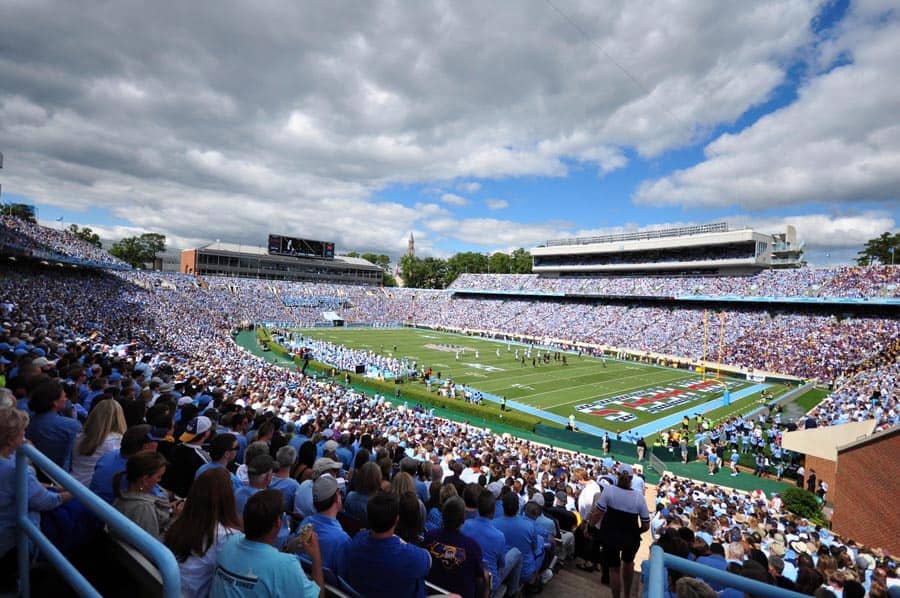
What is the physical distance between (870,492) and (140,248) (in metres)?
108

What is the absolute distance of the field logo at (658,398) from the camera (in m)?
26.1

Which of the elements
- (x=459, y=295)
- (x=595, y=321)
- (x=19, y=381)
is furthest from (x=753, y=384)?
(x=459, y=295)

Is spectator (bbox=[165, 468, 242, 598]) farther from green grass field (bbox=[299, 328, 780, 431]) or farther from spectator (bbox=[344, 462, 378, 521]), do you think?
green grass field (bbox=[299, 328, 780, 431])

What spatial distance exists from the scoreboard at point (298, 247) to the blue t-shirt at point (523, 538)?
86927mm

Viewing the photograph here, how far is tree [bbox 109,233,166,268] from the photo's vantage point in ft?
298

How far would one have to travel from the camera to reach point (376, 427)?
47.5 feet

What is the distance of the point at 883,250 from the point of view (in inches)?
2773

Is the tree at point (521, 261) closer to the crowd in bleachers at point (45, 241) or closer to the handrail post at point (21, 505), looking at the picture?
the crowd in bleachers at point (45, 241)

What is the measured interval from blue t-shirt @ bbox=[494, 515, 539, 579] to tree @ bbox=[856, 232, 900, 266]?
86.3 metres

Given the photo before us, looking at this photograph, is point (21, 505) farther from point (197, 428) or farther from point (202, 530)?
point (197, 428)

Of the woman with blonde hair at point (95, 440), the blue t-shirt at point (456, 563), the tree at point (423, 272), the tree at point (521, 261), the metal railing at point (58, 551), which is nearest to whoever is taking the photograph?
the metal railing at point (58, 551)

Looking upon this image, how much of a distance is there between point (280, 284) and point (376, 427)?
6192cm

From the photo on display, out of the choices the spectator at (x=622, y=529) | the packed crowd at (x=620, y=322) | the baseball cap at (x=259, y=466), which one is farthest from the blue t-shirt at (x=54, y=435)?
the packed crowd at (x=620, y=322)

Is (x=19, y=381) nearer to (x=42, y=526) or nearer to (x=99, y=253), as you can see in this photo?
(x=42, y=526)
